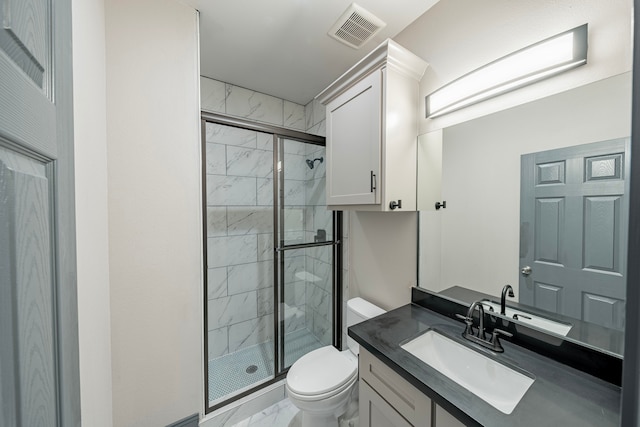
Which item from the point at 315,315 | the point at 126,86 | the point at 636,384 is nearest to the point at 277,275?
the point at 315,315

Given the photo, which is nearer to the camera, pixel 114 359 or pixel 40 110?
pixel 40 110

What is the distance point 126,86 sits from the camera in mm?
1134

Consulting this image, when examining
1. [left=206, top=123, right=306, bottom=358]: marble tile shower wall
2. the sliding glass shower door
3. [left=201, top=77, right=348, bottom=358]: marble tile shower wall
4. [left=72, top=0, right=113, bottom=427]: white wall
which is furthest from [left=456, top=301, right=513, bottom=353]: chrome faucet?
[left=72, top=0, right=113, bottom=427]: white wall

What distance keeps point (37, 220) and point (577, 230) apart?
5.11 feet

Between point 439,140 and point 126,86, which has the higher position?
point 126,86

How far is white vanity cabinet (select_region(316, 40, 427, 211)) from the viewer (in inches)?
47.9

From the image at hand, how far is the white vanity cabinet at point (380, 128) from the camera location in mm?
1218

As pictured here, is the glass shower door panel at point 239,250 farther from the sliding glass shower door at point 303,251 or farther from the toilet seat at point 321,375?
the toilet seat at point 321,375

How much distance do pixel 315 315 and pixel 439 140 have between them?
187cm

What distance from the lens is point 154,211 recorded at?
121 centimetres

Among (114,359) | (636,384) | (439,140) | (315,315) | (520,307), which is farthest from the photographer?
(315,315)

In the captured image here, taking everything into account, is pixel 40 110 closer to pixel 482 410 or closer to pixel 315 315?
pixel 482 410

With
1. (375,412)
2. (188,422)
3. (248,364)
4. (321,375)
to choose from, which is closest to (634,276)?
(375,412)

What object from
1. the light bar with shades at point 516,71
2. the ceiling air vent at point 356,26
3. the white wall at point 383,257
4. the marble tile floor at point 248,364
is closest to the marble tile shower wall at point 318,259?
the marble tile floor at point 248,364
